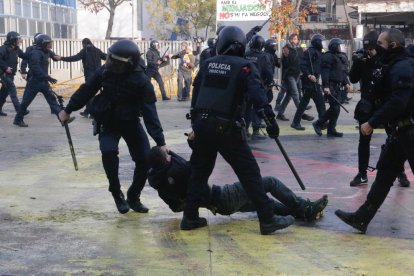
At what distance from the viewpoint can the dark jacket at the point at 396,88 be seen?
584 cm

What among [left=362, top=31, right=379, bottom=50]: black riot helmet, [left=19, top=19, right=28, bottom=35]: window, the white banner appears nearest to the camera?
[left=362, top=31, right=379, bottom=50]: black riot helmet

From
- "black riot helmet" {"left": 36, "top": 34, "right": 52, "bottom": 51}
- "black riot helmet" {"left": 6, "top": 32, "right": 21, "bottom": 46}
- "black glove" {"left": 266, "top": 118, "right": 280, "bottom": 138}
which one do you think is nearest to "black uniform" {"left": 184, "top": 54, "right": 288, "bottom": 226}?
"black glove" {"left": 266, "top": 118, "right": 280, "bottom": 138}

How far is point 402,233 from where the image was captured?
6.49m

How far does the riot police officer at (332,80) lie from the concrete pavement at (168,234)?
236cm

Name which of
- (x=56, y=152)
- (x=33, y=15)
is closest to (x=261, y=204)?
(x=56, y=152)

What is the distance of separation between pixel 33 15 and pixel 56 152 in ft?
82.9

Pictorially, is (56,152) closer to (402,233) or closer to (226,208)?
(226,208)

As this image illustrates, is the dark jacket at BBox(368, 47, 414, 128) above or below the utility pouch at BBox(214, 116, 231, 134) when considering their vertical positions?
above

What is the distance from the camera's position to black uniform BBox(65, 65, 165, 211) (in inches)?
262

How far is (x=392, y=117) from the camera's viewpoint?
5.91m

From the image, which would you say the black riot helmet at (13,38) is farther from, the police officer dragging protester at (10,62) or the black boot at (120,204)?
the black boot at (120,204)

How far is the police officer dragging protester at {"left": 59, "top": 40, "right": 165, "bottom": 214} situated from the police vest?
723mm

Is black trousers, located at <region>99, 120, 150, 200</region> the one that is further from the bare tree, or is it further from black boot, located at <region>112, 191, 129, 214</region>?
the bare tree

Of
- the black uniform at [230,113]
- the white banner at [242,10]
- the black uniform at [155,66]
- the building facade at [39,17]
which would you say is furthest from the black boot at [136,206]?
the building facade at [39,17]
